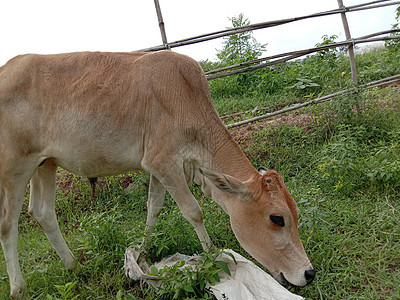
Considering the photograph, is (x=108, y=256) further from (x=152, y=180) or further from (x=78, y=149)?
(x=78, y=149)

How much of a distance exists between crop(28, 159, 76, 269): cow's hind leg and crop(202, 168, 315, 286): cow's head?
5.74 ft

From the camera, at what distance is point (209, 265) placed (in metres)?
2.62

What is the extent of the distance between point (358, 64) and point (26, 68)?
342 inches

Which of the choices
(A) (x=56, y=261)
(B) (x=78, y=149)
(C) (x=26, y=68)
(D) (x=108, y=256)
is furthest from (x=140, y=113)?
(A) (x=56, y=261)

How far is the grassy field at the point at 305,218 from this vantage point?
9.85 ft

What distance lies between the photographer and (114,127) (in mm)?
3230

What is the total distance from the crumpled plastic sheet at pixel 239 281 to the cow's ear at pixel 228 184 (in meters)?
0.52

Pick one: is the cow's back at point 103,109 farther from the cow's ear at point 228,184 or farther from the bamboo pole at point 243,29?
the bamboo pole at point 243,29

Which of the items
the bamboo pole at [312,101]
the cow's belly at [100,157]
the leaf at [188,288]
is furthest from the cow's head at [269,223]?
the bamboo pole at [312,101]

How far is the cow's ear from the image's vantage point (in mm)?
2902

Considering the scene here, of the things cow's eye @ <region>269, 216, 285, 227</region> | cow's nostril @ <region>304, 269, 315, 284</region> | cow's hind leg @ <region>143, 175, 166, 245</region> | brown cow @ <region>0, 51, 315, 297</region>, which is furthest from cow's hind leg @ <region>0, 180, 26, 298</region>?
cow's nostril @ <region>304, 269, 315, 284</region>

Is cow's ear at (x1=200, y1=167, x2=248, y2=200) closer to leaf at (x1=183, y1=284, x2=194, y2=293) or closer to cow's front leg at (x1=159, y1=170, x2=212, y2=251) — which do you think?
cow's front leg at (x1=159, y1=170, x2=212, y2=251)

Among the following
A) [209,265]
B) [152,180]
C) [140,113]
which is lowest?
[209,265]

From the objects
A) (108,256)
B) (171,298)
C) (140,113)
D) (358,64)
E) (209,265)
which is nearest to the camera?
(209,265)
